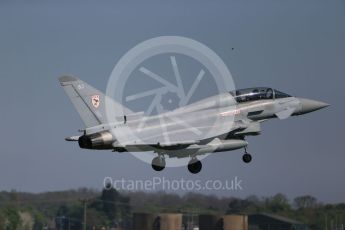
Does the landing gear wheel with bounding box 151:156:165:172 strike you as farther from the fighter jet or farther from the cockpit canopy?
the cockpit canopy

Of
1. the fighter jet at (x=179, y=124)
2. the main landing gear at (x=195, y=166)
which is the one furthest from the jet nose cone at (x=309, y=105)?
the main landing gear at (x=195, y=166)

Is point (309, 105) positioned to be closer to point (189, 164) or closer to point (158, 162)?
point (189, 164)

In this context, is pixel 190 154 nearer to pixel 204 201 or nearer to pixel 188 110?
pixel 188 110

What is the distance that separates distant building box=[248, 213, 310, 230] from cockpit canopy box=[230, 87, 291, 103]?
19.8 ft

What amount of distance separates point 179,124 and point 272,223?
27.7 feet

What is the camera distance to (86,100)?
1886 inches

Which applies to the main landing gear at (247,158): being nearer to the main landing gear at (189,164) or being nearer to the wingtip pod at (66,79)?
the main landing gear at (189,164)

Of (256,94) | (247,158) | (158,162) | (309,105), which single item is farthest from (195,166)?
(309,105)

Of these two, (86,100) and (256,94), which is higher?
(256,94)

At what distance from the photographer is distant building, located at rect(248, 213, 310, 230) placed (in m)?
52.8

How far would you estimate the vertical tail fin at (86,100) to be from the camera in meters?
47.6

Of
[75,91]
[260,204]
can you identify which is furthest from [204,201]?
[75,91]

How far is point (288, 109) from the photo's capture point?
51219 mm

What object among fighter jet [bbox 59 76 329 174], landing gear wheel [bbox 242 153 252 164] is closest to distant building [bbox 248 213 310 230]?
landing gear wheel [bbox 242 153 252 164]
